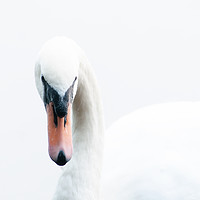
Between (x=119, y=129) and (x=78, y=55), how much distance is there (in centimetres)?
90

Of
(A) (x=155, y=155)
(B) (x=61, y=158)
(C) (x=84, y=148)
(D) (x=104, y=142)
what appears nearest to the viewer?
(B) (x=61, y=158)

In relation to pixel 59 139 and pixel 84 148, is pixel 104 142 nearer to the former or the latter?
pixel 84 148

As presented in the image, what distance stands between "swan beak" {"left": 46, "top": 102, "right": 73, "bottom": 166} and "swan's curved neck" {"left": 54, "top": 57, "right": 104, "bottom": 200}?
0.26 m

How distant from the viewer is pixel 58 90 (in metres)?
1.56

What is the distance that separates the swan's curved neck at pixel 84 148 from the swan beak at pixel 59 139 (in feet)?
0.84

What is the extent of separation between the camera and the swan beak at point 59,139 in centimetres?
155

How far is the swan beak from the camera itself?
155 centimetres

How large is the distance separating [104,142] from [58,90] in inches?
19.9

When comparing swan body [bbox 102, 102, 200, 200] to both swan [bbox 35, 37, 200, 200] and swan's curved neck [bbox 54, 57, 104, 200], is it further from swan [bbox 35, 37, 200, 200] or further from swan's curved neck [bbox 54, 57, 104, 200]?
swan's curved neck [bbox 54, 57, 104, 200]

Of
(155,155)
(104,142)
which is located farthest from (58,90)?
(155,155)

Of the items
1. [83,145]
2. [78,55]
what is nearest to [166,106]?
[83,145]

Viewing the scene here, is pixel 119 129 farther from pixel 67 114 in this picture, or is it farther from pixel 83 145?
pixel 67 114

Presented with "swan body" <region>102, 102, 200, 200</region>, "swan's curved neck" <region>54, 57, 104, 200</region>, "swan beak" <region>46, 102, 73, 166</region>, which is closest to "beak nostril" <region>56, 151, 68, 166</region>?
"swan beak" <region>46, 102, 73, 166</region>

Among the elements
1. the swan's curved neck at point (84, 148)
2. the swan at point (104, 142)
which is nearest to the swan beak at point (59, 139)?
the swan at point (104, 142)
